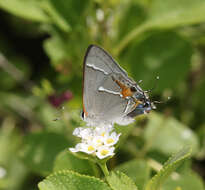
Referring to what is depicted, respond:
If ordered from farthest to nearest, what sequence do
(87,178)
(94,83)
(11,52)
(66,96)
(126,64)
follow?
(11,52), (126,64), (66,96), (94,83), (87,178)

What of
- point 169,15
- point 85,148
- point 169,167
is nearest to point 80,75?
point 169,15

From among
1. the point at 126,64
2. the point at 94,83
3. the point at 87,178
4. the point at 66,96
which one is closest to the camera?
the point at 87,178

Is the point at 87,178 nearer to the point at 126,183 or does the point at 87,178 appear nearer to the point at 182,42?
the point at 126,183

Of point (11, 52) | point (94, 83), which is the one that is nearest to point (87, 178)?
point (94, 83)

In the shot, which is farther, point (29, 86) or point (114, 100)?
point (29, 86)

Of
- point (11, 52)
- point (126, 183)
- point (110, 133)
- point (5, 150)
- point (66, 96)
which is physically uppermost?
point (11, 52)

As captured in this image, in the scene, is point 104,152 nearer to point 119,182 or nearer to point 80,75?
point 119,182
